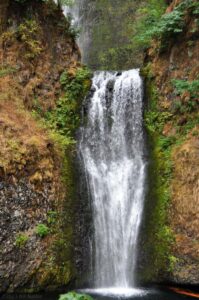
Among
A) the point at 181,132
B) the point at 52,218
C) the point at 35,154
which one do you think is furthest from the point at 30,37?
the point at 52,218

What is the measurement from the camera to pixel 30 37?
565 inches

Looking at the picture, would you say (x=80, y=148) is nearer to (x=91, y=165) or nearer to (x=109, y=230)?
(x=91, y=165)

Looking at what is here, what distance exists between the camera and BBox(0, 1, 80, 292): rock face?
364 inches

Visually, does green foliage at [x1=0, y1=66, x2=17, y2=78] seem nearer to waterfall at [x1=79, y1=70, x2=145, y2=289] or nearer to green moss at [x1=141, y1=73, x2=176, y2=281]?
waterfall at [x1=79, y1=70, x2=145, y2=289]

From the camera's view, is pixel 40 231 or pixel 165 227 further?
pixel 165 227

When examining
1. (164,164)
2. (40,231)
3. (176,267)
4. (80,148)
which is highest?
(80,148)

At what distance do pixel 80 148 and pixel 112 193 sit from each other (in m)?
2.23

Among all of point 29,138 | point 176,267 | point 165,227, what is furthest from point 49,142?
point 176,267

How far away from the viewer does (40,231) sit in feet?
31.8

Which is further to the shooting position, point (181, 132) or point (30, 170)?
point (181, 132)

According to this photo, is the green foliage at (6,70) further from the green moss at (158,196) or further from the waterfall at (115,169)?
the green moss at (158,196)

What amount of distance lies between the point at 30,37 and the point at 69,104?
128 inches

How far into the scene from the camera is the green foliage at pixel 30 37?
14109 mm

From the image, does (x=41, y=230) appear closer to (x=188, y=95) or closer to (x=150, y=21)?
(x=188, y=95)
